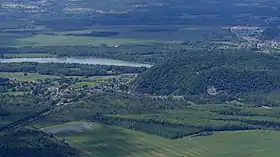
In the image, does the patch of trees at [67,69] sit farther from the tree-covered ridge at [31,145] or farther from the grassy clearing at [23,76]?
→ the tree-covered ridge at [31,145]

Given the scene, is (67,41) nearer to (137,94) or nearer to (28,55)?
(28,55)

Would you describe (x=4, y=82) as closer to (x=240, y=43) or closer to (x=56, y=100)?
(x=56, y=100)

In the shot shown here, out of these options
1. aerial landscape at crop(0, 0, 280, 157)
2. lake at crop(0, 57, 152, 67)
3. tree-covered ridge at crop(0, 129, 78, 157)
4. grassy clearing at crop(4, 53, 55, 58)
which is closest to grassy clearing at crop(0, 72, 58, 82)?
aerial landscape at crop(0, 0, 280, 157)

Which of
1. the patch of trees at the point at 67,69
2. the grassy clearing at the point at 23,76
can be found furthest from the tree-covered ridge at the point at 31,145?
the patch of trees at the point at 67,69

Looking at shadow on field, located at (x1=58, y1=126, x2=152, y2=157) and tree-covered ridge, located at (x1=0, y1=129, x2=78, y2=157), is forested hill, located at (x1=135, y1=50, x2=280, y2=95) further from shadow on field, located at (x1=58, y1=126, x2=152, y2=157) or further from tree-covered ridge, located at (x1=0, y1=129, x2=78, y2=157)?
tree-covered ridge, located at (x1=0, y1=129, x2=78, y2=157)

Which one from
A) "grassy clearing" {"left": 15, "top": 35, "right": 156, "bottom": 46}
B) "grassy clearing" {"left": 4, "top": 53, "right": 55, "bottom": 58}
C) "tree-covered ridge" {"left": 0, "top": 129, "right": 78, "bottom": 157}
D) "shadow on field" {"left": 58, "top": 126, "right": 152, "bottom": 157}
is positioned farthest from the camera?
"grassy clearing" {"left": 15, "top": 35, "right": 156, "bottom": 46}

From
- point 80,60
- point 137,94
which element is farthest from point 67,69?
point 137,94
